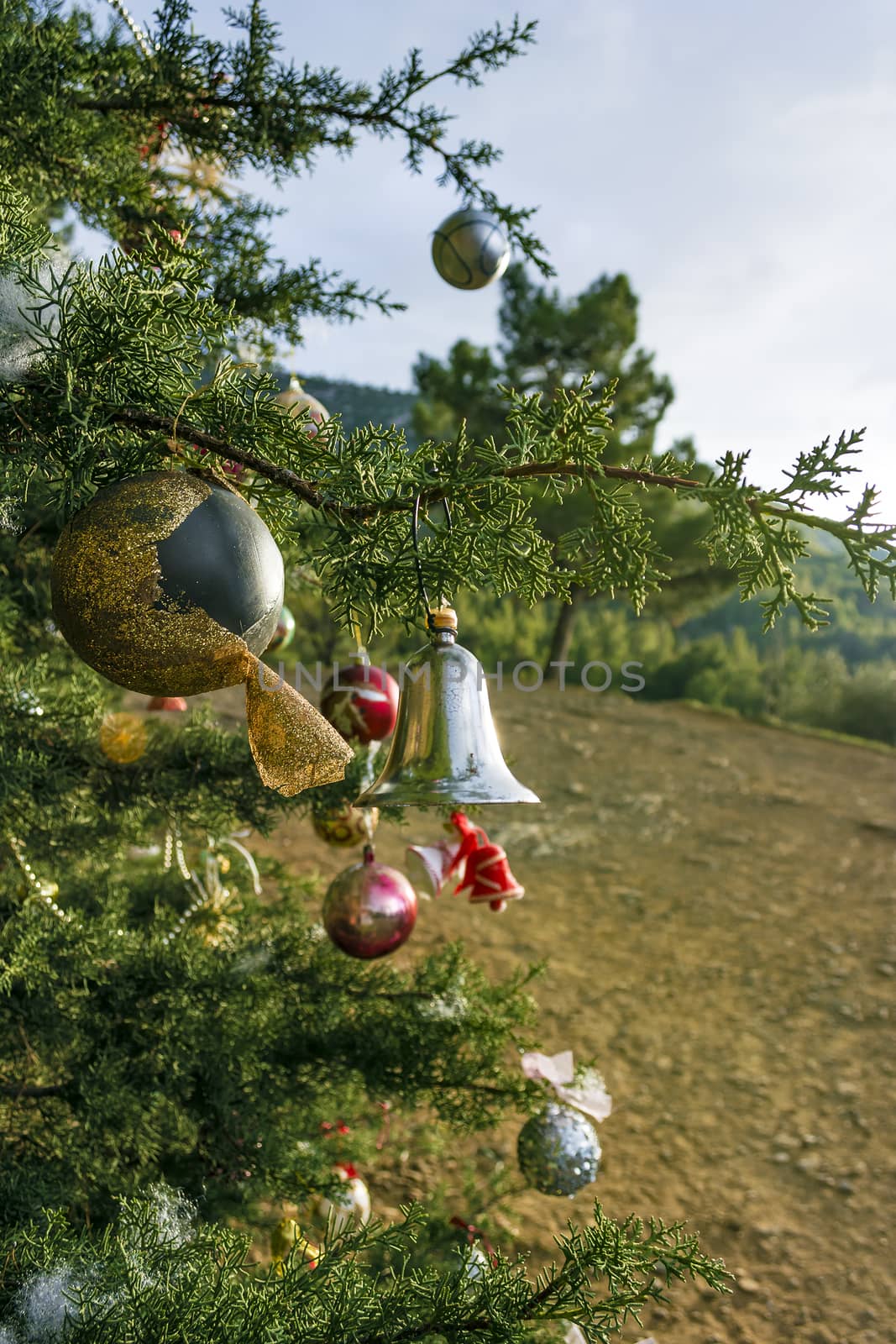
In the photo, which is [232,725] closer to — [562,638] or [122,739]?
[122,739]

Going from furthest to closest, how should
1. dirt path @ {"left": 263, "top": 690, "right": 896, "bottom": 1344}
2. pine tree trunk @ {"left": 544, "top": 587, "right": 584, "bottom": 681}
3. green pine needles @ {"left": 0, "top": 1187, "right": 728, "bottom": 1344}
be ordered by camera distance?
pine tree trunk @ {"left": 544, "top": 587, "right": 584, "bottom": 681}
dirt path @ {"left": 263, "top": 690, "right": 896, "bottom": 1344}
green pine needles @ {"left": 0, "top": 1187, "right": 728, "bottom": 1344}

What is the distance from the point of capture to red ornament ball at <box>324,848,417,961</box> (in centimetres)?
249

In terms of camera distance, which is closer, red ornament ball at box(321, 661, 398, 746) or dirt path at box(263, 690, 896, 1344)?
red ornament ball at box(321, 661, 398, 746)

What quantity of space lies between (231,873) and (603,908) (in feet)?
11.9

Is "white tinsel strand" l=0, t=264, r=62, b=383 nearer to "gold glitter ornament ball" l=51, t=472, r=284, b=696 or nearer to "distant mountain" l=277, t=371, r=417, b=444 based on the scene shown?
"gold glitter ornament ball" l=51, t=472, r=284, b=696

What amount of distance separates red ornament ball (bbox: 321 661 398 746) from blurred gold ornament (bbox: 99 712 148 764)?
1.51 feet

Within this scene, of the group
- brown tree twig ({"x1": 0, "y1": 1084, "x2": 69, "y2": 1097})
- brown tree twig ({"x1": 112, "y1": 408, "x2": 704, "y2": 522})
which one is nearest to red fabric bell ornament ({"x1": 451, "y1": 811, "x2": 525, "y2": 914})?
brown tree twig ({"x1": 0, "y1": 1084, "x2": 69, "y2": 1097})

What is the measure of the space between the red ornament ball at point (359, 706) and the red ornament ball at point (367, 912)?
0.39m

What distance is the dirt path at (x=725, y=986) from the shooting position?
11.3 ft

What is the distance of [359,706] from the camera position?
8.05 feet

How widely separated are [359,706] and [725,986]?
13.2ft

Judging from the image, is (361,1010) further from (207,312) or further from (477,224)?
(477,224)

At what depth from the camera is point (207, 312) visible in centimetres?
104

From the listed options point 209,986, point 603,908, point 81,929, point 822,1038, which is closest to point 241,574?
point 81,929
